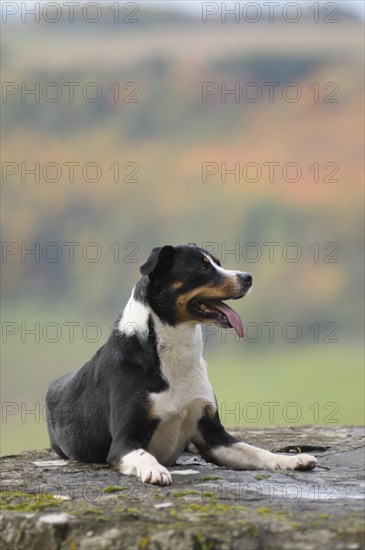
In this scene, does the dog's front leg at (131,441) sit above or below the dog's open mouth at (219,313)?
below

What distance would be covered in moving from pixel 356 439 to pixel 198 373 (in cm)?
230

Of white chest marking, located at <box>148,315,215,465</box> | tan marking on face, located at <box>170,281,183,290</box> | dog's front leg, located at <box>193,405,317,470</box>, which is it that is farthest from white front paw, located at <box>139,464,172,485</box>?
tan marking on face, located at <box>170,281,183,290</box>

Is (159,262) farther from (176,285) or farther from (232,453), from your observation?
(232,453)

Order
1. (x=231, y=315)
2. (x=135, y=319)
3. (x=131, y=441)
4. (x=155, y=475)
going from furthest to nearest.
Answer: (x=135, y=319) < (x=231, y=315) < (x=131, y=441) < (x=155, y=475)

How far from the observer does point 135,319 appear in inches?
277

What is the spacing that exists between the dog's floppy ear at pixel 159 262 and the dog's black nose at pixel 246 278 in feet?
1.54

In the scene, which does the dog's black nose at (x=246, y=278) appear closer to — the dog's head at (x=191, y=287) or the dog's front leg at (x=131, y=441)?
the dog's head at (x=191, y=287)

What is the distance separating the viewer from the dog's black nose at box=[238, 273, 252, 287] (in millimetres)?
6930

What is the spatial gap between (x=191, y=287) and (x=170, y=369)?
548 mm

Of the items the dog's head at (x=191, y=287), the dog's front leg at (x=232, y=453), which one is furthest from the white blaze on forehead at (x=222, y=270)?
the dog's front leg at (x=232, y=453)

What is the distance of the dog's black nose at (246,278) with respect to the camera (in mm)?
6930

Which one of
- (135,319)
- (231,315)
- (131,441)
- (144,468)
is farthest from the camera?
(135,319)

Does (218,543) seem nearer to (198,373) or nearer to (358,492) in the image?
(358,492)

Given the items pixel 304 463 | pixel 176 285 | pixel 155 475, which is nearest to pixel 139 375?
pixel 176 285
